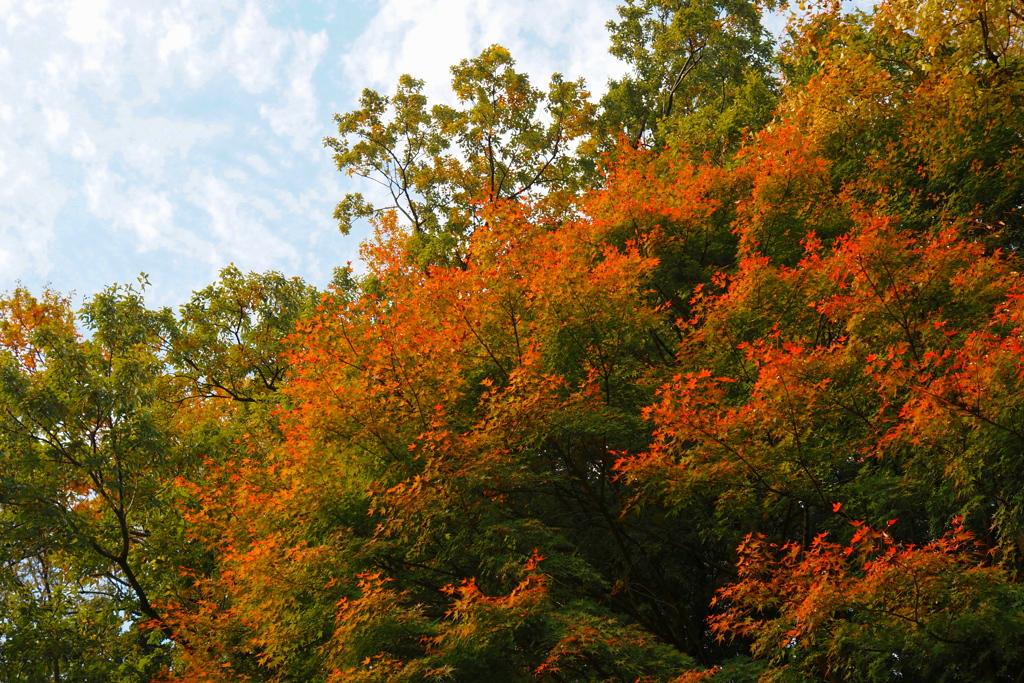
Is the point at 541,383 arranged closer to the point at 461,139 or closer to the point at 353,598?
the point at 353,598

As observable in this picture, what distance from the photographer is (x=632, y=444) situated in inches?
444

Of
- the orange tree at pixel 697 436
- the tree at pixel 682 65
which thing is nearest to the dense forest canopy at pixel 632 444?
the orange tree at pixel 697 436

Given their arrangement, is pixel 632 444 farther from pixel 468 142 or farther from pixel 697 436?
pixel 468 142

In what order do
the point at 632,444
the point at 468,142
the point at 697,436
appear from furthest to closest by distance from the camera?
1. the point at 468,142
2. the point at 632,444
3. the point at 697,436

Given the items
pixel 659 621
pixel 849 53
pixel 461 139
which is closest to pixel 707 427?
pixel 659 621

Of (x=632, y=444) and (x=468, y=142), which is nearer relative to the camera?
(x=632, y=444)

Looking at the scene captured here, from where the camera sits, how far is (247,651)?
36.0ft

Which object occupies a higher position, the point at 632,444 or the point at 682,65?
the point at 682,65

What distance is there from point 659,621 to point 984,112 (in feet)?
29.0

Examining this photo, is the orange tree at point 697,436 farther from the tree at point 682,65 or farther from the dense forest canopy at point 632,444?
the tree at point 682,65

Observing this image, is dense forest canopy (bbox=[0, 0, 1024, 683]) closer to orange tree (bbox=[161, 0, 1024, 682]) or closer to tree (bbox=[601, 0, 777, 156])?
orange tree (bbox=[161, 0, 1024, 682])

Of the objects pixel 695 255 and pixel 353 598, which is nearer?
pixel 353 598

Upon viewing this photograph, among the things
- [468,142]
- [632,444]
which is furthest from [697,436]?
[468,142]

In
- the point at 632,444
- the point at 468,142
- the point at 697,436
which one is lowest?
the point at 697,436
